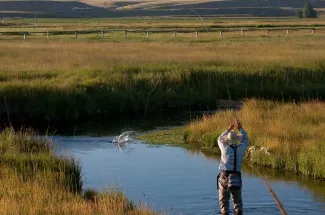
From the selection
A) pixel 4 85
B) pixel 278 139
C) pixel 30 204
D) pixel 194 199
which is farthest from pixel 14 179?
pixel 4 85

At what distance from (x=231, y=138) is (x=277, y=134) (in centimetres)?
704

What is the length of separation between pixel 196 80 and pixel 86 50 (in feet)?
45.5

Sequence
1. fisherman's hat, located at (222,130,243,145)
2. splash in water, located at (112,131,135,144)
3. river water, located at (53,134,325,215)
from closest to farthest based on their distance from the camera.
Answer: fisherman's hat, located at (222,130,243,145) → river water, located at (53,134,325,215) → splash in water, located at (112,131,135,144)

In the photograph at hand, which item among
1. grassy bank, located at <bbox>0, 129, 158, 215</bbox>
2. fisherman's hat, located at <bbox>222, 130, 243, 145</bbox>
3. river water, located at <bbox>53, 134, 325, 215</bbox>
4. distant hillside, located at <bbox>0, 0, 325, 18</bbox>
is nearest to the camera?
grassy bank, located at <bbox>0, 129, 158, 215</bbox>

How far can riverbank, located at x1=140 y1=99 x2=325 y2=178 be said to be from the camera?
1599cm

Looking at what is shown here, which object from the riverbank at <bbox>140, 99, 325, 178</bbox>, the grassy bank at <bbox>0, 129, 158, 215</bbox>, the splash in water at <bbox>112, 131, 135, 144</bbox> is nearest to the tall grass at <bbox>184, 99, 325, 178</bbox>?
the riverbank at <bbox>140, 99, 325, 178</bbox>

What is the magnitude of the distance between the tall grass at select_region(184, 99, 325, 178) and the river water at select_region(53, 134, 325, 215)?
0.39 m

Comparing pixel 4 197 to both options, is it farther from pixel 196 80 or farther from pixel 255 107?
pixel 196 80

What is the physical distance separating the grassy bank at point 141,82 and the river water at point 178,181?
14.1 feet

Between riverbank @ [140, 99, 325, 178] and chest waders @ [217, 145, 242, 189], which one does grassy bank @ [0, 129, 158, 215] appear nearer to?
chest waders @ [217, 145, 242, 189]

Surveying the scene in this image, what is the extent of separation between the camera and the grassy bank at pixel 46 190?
34.6 feet

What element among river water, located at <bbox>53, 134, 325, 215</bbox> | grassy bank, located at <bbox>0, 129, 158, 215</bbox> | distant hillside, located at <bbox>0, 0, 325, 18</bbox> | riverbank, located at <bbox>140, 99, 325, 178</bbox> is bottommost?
distant hillside, located at <bbox>0, 0, 325, 18</bbox>

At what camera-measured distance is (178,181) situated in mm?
15523

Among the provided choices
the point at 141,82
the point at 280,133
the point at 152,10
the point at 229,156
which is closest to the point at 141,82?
the point at 141,82
